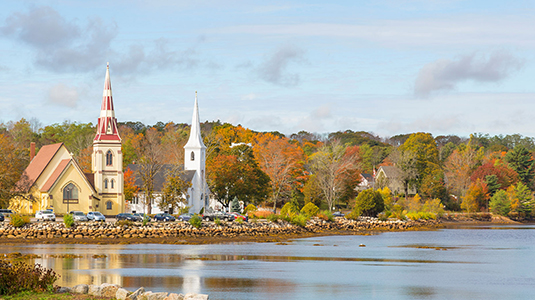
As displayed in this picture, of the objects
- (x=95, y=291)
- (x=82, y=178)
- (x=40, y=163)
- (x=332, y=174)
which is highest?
(x=40, y=163)

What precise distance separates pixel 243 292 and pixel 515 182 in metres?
103

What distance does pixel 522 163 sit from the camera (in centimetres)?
11919

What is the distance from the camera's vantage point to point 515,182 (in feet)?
379

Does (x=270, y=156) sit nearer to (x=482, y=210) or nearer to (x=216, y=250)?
(x=482, y=210)

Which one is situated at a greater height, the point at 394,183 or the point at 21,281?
the point at 394,183

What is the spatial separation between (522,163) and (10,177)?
96.6 metres

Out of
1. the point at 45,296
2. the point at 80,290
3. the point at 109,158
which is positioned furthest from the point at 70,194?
the point at 45,296

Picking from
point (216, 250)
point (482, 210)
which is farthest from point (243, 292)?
point (482, 210)

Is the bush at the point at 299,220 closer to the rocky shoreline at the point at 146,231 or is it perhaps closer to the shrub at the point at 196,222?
the rocky shoreline at the point at 146,231

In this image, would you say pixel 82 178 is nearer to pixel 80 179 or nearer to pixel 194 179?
pixel 80 179

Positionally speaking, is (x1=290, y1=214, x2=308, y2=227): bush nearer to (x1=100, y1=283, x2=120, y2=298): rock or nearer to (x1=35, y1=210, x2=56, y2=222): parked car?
(x1=35, y1=210, x2=56, y2=222): parked car

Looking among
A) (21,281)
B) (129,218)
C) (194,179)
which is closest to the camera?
(21,281)

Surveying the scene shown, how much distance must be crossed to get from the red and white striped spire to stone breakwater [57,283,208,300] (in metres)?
56.8

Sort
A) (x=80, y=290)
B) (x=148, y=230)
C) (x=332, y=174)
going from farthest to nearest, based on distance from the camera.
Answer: (x=332, y=174)
(x=148, y=230)
(x=80, y=290)
